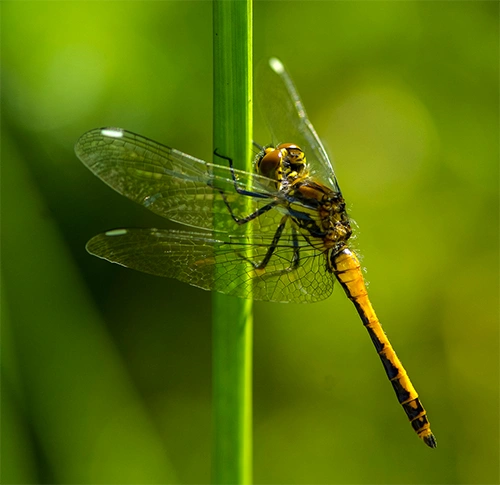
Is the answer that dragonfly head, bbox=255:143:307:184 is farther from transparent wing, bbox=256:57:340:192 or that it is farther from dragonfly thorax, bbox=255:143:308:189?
transparent wing, bbox=256:57:340:192

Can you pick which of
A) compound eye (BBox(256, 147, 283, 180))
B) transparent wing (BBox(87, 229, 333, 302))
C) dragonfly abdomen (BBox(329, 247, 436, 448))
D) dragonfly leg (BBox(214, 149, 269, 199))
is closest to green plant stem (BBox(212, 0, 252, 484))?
dragonfly leg (BBox(214, 149, 269, 199))

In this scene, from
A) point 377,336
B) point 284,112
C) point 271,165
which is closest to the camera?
point 271,165

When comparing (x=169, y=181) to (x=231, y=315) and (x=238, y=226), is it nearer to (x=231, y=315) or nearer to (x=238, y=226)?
(x=238, y=226)

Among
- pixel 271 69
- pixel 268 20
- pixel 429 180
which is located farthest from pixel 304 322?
pixel 268 20

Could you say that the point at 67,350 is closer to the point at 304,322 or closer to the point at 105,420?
the point at 105,420

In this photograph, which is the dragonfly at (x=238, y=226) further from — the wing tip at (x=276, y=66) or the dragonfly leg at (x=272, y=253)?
the wing tip at (x=276, y=66)

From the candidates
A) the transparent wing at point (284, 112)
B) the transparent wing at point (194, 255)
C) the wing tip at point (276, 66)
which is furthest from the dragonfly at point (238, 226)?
the wing tip at point (276, 66)

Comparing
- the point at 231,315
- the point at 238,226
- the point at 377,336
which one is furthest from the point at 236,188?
the point at 377,336
